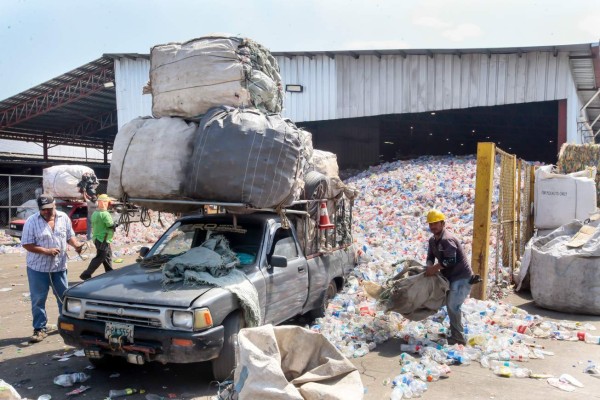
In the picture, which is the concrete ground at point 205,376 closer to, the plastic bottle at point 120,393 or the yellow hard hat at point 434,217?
the plastic bottle at point 120,393

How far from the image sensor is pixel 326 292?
6.98 metres

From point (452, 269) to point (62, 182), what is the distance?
13943 millimetres

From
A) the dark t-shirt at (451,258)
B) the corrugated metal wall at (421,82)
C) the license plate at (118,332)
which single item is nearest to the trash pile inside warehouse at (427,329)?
the dark t-shirt at (451,258)

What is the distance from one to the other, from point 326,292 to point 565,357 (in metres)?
3.02

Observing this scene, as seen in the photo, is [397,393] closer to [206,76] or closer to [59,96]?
[206,76]

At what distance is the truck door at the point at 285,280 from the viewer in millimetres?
5410

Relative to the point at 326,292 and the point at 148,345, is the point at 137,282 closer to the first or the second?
the point at 148,345

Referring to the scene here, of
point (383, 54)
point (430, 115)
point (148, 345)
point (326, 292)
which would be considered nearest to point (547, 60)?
point (383, 54)

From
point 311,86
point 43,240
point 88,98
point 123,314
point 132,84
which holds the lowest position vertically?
point 123,314

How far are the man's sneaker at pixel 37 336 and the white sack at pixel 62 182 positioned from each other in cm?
1087

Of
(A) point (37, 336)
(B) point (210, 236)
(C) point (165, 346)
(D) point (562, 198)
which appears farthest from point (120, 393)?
(D) point (562, 198)

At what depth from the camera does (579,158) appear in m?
12.8

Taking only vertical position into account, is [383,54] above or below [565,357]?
above

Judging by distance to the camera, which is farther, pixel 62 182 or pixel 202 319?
Result: pixel 62 182
